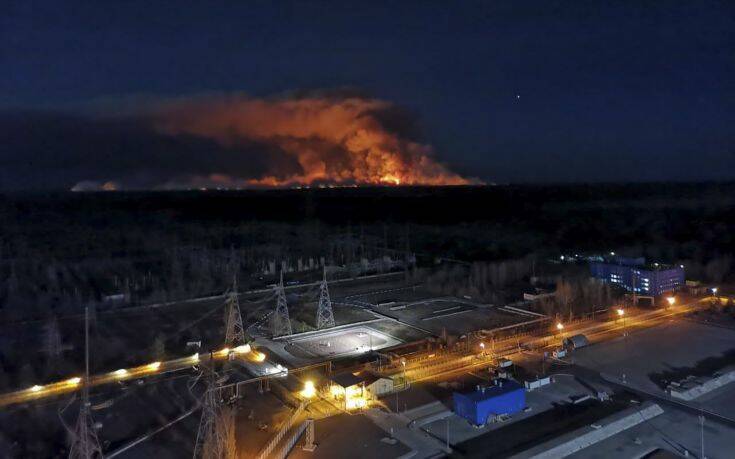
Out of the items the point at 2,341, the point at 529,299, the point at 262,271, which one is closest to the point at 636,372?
the point at 529,299

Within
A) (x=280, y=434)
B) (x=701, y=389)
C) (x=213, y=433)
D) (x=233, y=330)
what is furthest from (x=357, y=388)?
(x=701, y=389)

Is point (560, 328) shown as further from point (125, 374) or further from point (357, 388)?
point (125, 374)

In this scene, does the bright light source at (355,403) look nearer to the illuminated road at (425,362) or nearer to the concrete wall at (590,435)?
the illuminated road at (425,362)

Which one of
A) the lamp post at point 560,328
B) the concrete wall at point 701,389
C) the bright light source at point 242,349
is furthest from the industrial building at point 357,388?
the lamp post at point 560,328

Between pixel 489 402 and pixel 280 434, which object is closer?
pixel 280 434

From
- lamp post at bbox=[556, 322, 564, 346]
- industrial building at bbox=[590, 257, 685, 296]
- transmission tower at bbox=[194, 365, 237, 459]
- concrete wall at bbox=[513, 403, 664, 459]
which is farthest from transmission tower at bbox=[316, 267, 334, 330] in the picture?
industrial building at bbox=[590, 257, 685, 296]

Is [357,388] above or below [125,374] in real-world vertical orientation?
above

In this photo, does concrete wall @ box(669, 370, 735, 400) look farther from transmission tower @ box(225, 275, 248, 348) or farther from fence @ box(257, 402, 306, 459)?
transmission tower @ box(225, 275, 248, 348)
